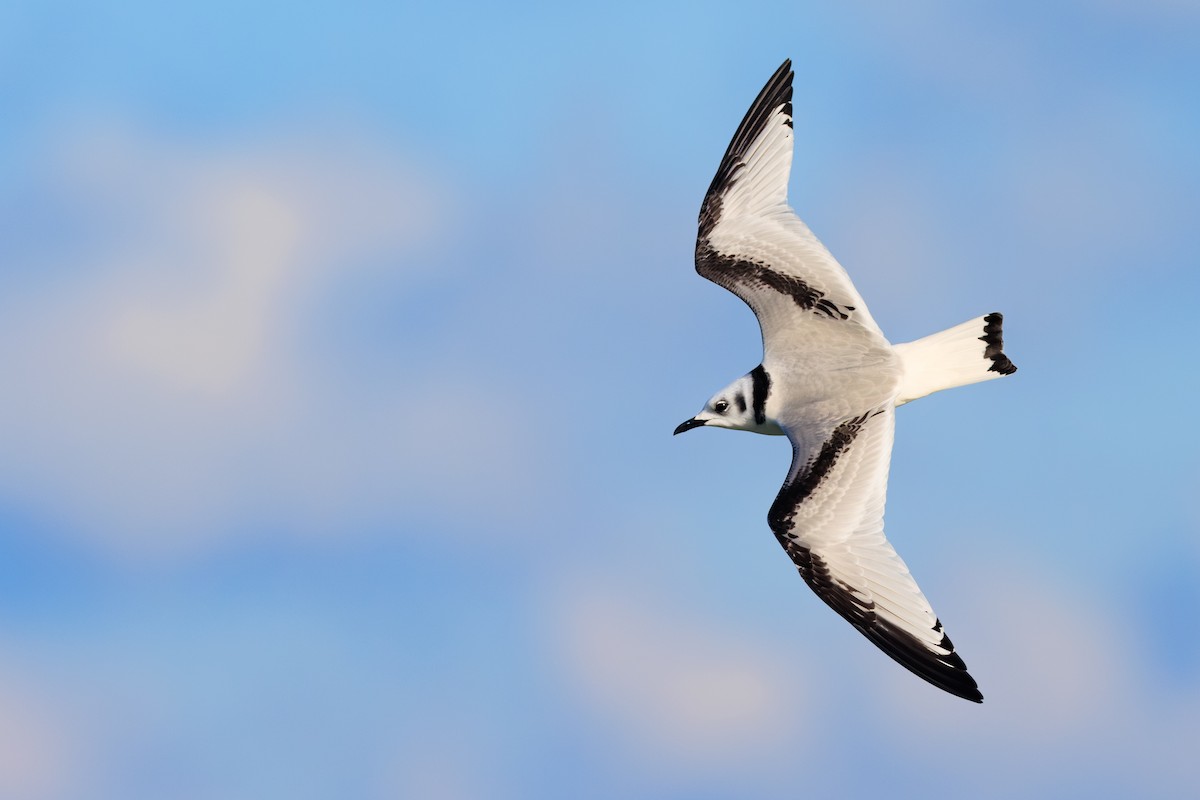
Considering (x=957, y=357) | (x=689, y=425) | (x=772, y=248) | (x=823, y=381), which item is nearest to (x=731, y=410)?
(x=689, y=425)

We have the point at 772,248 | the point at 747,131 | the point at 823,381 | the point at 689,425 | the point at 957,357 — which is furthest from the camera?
the point at 747,131

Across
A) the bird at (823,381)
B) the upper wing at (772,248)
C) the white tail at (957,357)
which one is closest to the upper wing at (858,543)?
the bird at (823,381)

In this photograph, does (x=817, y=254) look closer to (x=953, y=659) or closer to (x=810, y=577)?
(x=810, y=577)

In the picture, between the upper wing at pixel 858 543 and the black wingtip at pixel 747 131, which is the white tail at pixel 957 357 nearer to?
the upper wing at pixel 858 543

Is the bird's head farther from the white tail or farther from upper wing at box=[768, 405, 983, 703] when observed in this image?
the white tail

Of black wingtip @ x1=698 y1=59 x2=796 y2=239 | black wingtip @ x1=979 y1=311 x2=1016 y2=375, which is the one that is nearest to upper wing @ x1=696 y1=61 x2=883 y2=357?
black wingtip @ x1=698 y1=59 x2=796 y2=239

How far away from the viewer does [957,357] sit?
1689cm

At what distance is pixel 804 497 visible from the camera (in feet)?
52.1

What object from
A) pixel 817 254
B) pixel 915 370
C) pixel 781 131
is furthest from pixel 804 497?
pixel 781 131

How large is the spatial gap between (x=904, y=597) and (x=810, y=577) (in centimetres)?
101

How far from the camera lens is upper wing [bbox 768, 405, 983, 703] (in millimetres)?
14766

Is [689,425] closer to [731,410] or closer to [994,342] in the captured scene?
[731,410]

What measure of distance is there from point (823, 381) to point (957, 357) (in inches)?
61.6

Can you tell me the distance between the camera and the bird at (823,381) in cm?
1517
